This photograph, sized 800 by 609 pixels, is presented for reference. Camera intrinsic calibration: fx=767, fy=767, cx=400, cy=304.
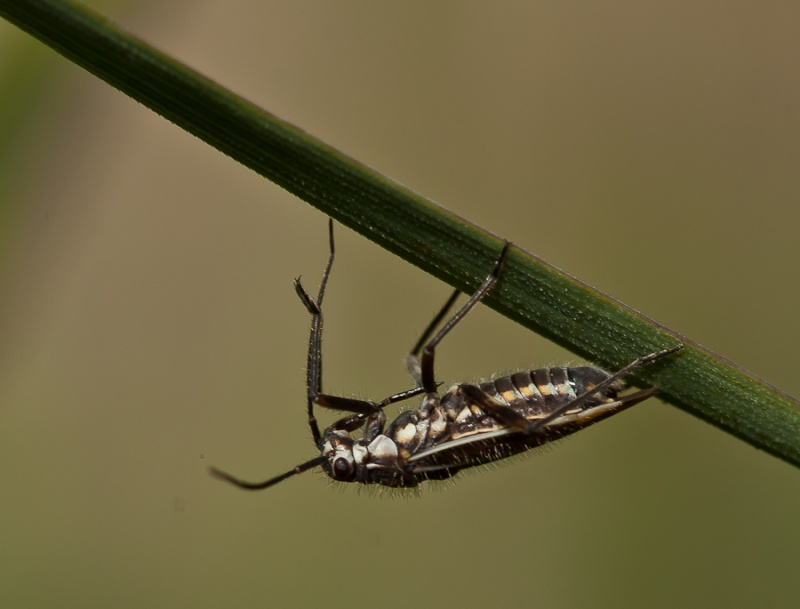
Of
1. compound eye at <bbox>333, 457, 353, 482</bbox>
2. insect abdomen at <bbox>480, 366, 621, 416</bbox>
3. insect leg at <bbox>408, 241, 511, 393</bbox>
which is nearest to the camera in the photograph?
insect leg at <bbox>408, 241, 511, 393</bbox>

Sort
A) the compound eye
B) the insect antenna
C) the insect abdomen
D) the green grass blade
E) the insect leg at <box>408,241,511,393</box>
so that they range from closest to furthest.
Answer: the green grass blade, the insect leg at <box>408,241,511,393</box>, the insect abdomen, the insect antenna, the compound eye

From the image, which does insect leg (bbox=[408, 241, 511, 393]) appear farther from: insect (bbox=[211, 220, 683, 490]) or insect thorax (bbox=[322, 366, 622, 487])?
insect thorax (bbox=[322, 366, 622, 487])

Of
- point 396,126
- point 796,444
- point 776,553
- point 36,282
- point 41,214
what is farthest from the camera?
point 396,126

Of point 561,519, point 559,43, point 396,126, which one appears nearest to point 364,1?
point 396,126

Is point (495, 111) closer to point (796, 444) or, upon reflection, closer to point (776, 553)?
point (776, 553)

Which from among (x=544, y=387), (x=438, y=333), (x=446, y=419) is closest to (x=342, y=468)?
(x=446, y=419)

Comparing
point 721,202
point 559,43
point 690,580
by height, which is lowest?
point 690,580

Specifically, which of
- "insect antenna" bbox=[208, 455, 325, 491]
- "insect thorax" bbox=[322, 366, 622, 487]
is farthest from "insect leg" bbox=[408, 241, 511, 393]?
"insect antenna" bbox=[208, 455, 325, 491]

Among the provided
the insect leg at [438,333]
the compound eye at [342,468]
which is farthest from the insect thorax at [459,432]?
the insect leg at [438,333]
